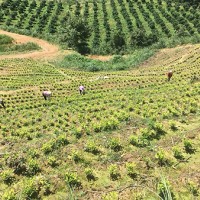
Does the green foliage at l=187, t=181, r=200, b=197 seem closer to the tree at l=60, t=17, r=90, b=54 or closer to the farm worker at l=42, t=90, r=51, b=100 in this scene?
the farm worker at l=42, t=90, r=51, b=100

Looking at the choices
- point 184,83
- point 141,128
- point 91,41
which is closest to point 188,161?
point 141,128

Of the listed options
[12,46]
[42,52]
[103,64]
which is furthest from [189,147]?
[12,46]

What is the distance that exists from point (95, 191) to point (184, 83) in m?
18.6

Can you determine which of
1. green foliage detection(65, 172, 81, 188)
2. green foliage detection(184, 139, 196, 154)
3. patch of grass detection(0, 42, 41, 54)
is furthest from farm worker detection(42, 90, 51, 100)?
patch of grass detection(0, 42, 41, 54)

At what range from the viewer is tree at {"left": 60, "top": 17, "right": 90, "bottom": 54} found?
58438 mm

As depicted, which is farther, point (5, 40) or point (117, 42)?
point (117, 42)

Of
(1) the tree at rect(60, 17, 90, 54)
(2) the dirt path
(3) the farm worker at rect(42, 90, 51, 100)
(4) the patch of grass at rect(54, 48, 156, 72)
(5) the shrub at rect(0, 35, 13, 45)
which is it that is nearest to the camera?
(3) the farm worker at rect(42, 90, 51, 100)

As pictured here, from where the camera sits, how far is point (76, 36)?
58438 mm

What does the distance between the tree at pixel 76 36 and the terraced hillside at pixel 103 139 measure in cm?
2756

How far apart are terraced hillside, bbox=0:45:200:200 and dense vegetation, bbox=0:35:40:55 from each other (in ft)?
77.0

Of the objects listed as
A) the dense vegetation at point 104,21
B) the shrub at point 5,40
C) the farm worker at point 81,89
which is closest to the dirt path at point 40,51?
the shrub at point 5,40

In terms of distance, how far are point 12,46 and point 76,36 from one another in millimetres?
13030

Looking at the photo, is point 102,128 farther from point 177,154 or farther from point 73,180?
point 73,180

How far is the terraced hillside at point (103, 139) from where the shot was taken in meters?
14.0
